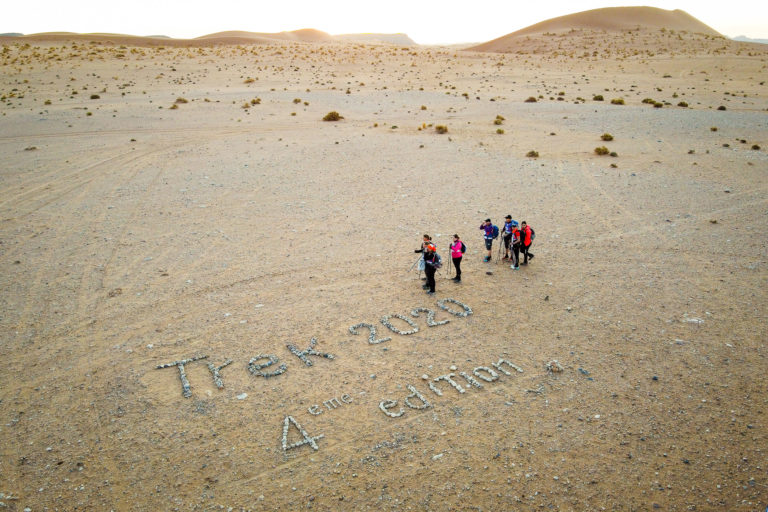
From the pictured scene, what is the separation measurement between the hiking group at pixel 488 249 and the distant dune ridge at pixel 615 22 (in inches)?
3789

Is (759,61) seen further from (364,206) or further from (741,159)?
(364,206)

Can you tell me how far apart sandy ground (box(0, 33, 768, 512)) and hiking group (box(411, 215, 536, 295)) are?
1.45 ft

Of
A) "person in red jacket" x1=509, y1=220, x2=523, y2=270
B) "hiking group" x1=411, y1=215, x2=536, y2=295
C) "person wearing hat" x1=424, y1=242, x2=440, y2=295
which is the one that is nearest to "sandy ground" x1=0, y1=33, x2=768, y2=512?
"person in red jacket" x1=509, y1=220, x2=523, y2=270

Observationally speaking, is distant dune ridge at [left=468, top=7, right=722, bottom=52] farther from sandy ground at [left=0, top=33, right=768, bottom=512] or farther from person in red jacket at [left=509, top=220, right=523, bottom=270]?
person in red jacket at [left=509, top=220, right=523, bottom=270]

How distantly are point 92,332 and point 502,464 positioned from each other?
907cm

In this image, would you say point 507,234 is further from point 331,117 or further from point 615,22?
point 615,22

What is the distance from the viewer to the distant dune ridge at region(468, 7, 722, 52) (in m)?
103

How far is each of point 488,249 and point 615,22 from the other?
115397 millimetres

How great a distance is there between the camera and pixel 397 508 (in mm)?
6602

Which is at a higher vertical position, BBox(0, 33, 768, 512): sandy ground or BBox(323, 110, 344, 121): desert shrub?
BBox(323, 110, 344, 121): desert shrub

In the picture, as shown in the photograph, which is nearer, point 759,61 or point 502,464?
point 502,464

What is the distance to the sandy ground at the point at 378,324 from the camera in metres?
7.09

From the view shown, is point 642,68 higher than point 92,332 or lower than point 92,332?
higher

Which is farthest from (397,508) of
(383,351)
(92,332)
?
(92,332)
